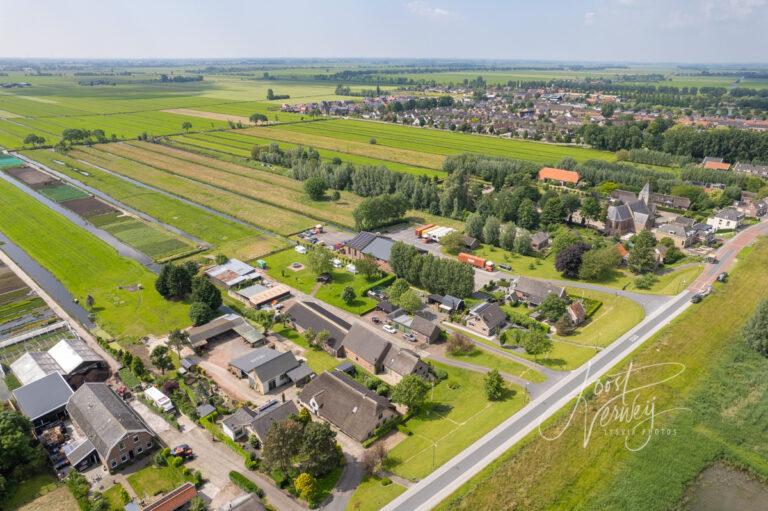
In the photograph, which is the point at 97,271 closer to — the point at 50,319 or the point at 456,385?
the point at 50,319

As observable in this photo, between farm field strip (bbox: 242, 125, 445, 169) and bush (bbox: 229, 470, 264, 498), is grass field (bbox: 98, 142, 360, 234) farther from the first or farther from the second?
bush (bbox: 229, 470, 264, 498)

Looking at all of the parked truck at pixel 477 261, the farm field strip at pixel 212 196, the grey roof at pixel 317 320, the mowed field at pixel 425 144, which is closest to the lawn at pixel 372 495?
the grey roof at pixel 317 320

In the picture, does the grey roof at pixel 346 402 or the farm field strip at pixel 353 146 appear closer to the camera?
the grey roof at pixel 346 402

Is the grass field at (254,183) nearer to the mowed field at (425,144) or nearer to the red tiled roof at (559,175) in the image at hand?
the mowed field at (425,144)

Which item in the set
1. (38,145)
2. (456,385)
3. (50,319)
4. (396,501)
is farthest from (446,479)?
(38,145)

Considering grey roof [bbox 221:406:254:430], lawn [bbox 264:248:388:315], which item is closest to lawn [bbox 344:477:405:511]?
grey roof [bbox 221:406:254:430]
